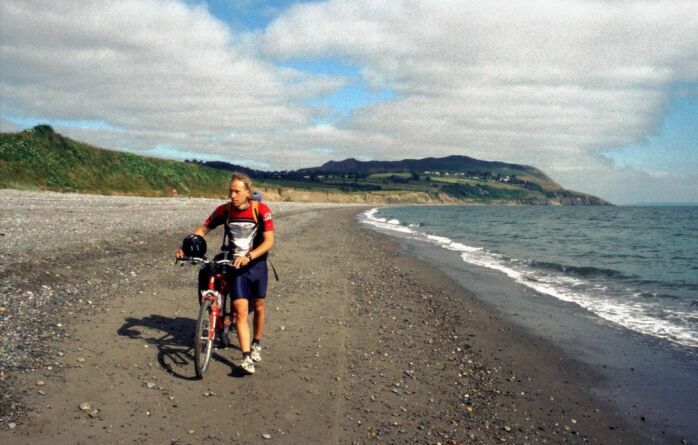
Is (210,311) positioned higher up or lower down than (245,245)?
lower down

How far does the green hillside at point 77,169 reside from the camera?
43.2m

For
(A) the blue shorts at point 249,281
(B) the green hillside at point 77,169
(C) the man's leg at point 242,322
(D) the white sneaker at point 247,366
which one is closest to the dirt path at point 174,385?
(D) the white sneaker at point 247,366

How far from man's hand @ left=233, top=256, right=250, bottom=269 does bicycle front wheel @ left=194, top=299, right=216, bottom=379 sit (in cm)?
71

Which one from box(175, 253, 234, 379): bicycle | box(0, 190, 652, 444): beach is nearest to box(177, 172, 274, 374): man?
box(175, 253, 234, 379): bicycle

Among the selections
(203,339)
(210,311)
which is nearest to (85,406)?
(203,339)

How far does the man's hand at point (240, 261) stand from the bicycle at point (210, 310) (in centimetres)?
16

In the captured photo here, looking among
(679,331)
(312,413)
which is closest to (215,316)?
(312,413)

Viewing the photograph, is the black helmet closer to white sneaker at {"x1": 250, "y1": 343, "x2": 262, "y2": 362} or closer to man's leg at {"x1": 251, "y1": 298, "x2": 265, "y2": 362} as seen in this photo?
man's leg at {"x1": 251, "y1": 298, "x2": 265, "y2": 362}

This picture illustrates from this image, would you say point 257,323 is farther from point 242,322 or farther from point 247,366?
point 247,366

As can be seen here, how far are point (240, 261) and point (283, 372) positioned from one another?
1.82 meters

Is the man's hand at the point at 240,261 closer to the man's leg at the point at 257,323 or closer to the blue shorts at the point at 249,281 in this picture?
the blue shorts at the point at 249,281

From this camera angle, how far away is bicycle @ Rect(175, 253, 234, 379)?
604 cm

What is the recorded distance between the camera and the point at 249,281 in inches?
256

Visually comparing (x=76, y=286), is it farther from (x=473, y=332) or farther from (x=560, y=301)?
(x=560, y=301)
